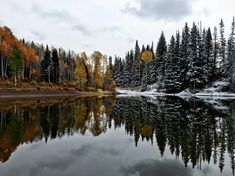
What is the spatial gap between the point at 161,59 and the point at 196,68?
28.5m

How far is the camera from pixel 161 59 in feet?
300

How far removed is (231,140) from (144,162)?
18.8 feet

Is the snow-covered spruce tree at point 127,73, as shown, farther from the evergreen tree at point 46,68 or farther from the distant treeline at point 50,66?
the evergreen tree at point 46,68

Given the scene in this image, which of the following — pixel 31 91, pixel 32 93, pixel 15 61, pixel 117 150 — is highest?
pixel 15 61

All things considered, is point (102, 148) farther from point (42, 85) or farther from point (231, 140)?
point (42, 85)

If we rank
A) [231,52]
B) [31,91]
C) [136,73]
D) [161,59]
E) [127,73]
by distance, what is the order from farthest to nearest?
[127,73] → [136,73] → [161,59] → [231,52] → [31,91]

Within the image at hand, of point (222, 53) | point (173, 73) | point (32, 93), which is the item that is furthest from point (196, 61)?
point (32, 93)

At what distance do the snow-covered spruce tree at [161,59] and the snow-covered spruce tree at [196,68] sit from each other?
47.2ft

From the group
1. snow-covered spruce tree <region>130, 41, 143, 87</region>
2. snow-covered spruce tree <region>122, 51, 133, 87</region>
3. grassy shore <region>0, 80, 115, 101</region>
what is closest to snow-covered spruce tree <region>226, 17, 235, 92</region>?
grassy shore <region>0, 80, 115, 101</region>

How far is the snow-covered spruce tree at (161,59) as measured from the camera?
81562 millimetres

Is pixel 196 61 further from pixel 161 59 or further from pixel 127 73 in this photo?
pixel 127 73

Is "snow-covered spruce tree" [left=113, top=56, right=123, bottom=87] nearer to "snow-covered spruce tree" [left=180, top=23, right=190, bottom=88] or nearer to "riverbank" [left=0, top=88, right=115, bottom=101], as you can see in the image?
"snow-covered spruce tree" [left=180, top=23, right=190, bottom=88]

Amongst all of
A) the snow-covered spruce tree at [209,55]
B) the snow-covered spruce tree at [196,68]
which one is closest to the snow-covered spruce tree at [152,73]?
the snow-covered spruce tree at [209,55]

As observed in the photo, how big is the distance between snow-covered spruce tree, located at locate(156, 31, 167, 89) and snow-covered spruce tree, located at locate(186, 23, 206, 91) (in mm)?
14398
